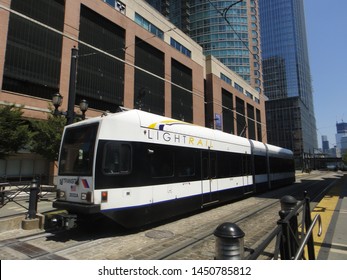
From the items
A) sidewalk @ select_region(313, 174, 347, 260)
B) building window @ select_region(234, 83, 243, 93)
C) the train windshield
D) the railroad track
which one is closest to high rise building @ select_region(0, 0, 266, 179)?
the train windshield

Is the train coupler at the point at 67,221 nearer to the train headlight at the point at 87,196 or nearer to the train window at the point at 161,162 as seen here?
the train headlight at the point at 87,196

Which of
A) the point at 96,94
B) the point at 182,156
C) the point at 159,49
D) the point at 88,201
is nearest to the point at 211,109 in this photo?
the point at 159,49

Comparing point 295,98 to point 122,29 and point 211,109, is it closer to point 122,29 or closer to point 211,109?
point 211,109

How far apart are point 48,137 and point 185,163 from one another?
1254cm

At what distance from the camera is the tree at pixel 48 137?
18266 mm

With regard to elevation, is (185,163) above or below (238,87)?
below

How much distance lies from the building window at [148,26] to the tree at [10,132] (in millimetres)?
24568

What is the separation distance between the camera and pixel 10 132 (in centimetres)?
1611

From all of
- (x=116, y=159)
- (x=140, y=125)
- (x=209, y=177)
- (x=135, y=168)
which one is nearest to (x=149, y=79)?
(x=209, y=177)

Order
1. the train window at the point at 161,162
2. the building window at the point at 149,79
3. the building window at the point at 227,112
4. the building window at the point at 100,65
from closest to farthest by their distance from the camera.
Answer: the train window at the point at 161,162 → the building window at the point at 100,65 → the building window at the point at 149,79 → the building window at the point at 227,112

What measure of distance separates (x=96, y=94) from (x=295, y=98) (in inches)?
3476

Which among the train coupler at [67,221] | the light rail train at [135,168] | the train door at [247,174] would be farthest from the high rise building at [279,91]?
the train coupler at [67,221]

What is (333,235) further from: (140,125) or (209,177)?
(140,125)

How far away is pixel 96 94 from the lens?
28016 millimetres
